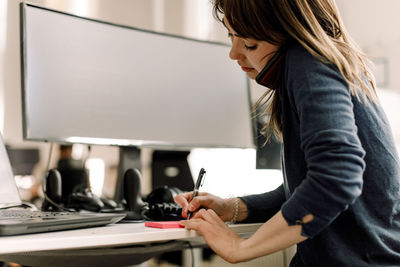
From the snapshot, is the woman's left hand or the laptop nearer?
the laptop

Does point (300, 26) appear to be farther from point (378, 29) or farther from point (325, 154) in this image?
point (378, 29)

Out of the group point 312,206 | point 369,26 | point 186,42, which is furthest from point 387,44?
point 312,206

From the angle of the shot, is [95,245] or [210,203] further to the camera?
[210,203]

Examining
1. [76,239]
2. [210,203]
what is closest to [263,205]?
[210,203]

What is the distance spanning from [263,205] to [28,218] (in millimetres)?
534

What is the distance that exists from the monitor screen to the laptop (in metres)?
0.12

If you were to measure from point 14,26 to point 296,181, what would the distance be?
144cm

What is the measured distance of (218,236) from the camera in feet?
2.59

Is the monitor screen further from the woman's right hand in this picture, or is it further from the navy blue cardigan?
the navy blue cardigan

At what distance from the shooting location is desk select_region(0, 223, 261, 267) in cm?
60

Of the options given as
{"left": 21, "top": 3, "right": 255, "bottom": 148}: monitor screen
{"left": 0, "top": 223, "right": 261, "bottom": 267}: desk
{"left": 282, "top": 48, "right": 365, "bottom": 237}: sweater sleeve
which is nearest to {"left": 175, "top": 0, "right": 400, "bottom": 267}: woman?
{"left": 282, "top": 48, "right": 365, "bottom": 237}: sweater sleeve

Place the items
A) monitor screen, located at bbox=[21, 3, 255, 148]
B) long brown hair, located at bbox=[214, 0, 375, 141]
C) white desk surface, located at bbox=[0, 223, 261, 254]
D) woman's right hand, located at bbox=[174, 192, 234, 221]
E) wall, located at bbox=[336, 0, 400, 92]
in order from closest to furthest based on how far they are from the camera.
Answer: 1. white desk surface, located at bbox=[0, 223, 261, 254]
2. long brown hair, located at bbox=[214, 0, 375, 141]
3. woman's right hand, located at bbox=[174, 192, 234, 221]
4. monitor screen, located at bbox=[21, 3, 255, 148]
5. wall, located at bbox=[336, 0, 400, 92]

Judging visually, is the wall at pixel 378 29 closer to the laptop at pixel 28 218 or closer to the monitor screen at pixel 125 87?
the monitor screen at pixel 125 87

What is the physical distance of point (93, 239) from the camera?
0.65 meters
